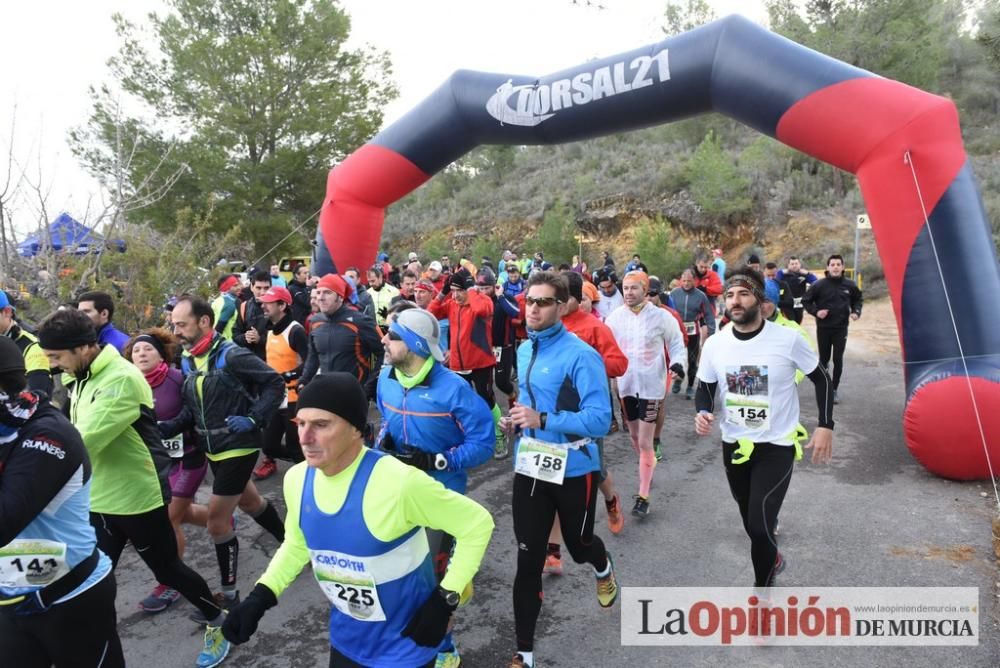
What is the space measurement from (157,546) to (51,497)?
1258mm

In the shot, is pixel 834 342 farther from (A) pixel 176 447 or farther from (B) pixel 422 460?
(A) pixel 176 447

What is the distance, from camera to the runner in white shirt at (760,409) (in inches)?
134

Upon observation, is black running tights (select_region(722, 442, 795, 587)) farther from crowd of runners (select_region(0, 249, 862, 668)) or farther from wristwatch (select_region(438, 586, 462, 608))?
wristwatch (select_region(438, 586, 462, 608))

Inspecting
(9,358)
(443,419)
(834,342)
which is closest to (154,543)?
(9,358)

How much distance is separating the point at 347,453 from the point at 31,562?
1.13 metres

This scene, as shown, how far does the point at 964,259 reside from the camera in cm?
523

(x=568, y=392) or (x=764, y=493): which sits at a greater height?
(x=568, y=392)

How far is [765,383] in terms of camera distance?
346cm

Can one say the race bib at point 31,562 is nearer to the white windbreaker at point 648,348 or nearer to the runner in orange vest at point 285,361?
the runner in orange vest at point 285,361

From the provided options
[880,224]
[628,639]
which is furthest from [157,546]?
[880,224]

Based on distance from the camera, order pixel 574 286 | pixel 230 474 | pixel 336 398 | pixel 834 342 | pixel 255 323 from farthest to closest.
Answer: pixel 834 342 → pixel 255 323 → pixel 574 286 → pixel 230 474 → pixel 336 398

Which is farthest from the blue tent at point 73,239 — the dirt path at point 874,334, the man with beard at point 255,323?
the dirt path at point 874,334

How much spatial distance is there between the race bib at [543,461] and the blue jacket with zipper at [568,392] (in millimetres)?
33

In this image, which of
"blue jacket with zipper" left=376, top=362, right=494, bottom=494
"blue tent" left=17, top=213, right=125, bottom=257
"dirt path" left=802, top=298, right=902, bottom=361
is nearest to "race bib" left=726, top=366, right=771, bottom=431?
"blue jacket with zipper" left=376, top=362, right=494, bottom=494
